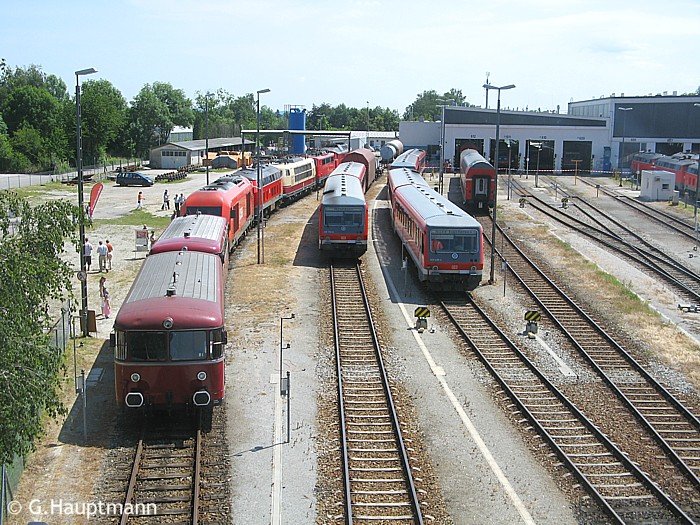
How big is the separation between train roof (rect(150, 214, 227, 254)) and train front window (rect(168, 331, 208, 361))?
581cm

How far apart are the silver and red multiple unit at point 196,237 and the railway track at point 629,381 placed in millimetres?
10620

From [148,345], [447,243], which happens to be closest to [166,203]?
[447,243]

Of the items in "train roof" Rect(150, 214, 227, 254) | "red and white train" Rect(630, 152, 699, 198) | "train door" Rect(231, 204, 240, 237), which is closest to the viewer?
"train roof" Rect(150, 214, 227, 254)

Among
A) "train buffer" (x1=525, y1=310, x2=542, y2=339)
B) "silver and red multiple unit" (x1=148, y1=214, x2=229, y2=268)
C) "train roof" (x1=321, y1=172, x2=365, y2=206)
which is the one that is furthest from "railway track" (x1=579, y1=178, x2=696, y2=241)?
"silver and red multiple unit" (x1=148, y1=214, x2=229, y2=268)

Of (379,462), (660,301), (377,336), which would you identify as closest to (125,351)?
(379,462)

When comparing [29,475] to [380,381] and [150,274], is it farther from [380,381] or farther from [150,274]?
[380,381]

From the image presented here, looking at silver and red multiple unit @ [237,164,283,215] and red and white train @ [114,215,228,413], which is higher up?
silver and red multiple unit @ [237,164,283,215]

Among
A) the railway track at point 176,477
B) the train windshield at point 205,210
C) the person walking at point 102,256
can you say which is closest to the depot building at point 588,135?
the train windshield at point 205,210

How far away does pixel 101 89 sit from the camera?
373 feet

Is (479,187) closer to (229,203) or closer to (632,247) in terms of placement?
(632,247)

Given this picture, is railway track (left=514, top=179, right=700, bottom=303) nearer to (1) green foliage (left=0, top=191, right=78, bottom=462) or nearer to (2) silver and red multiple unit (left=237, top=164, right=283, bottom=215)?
(2) silver and red multiple unit (left=237, top=164, right=283, bottom=215)

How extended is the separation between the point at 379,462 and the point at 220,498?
3.22m

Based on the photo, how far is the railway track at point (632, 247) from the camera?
3306 cm

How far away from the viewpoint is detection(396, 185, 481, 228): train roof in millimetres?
29391
